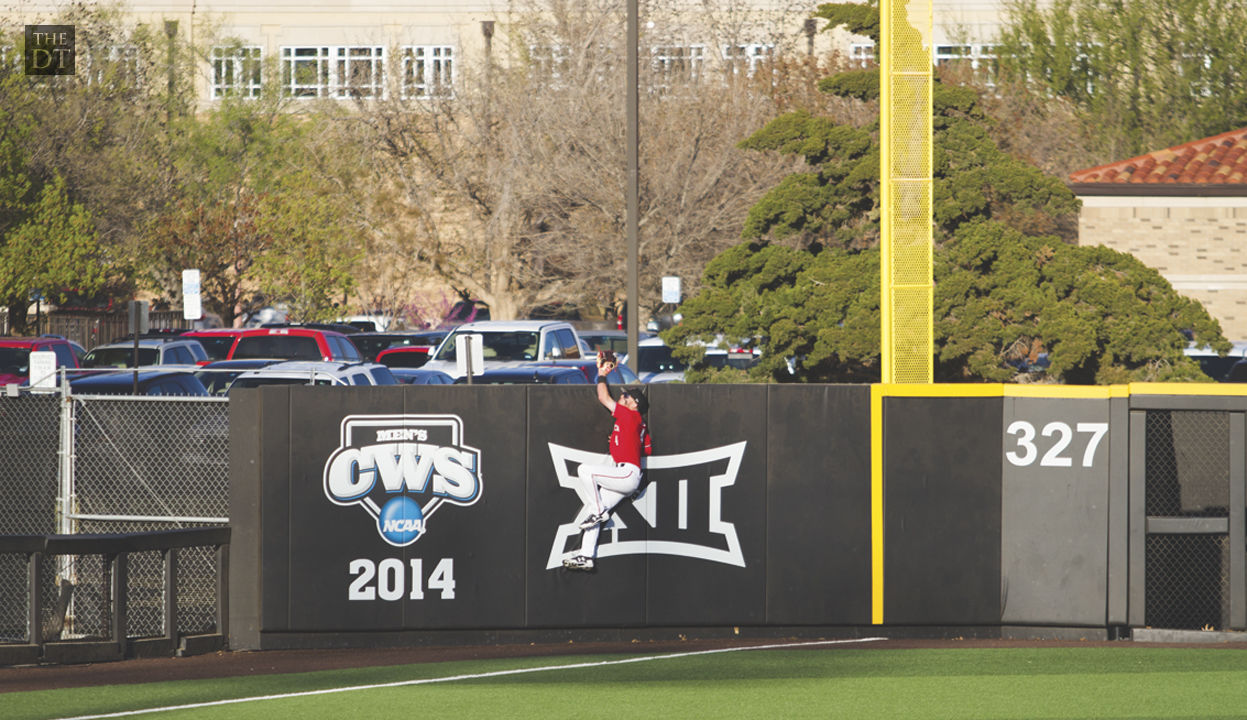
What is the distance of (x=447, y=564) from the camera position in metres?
10.5

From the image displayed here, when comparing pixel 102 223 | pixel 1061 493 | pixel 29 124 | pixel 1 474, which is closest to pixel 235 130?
pixel 102 223

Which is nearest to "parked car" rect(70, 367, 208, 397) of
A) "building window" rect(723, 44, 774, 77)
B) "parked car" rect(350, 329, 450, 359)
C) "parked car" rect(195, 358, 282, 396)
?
"parked car" rect(195, 358, 282, 396)

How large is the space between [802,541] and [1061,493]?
1.85m

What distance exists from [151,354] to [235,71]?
28828 millimetres

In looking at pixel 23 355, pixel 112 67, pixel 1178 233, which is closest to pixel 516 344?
pixel 23 355

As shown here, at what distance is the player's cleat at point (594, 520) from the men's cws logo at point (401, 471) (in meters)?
0.81

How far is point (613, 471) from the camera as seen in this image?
33.6ft

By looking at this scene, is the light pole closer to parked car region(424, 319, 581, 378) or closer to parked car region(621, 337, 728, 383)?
parked car region(424, 319, 581, 378)

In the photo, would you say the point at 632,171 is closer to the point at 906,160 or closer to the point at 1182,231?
the point at 906,160

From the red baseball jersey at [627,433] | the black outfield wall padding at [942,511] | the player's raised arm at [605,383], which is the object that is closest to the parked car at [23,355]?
the player's raised arm at [605,383]

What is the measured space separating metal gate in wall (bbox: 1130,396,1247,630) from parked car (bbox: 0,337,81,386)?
1650 cm

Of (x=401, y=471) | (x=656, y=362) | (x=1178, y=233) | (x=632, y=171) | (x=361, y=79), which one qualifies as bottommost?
(x=401, y=471)

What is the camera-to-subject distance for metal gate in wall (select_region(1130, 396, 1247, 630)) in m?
10.0

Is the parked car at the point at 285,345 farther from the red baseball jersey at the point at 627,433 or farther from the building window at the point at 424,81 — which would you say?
the building window at the point at 424,81
